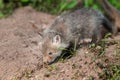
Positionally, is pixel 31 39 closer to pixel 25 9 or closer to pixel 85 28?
pixel 85 28

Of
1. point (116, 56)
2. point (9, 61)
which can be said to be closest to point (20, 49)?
point (9, 61)

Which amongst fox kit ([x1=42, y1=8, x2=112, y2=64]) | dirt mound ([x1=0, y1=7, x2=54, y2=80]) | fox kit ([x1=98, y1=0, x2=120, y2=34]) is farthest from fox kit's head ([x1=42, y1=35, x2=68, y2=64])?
fox kit ([x1=98, y1=0, x2=120, y2=34])

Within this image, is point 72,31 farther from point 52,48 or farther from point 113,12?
point 113,12

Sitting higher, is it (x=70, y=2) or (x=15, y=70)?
(x=70, y=2)

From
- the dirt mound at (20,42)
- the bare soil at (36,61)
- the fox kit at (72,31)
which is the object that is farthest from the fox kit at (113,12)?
the dirt mound at (20,42)

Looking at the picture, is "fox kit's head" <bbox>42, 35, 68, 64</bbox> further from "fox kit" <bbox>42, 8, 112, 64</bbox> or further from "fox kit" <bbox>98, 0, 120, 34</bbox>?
"fox kit" <bbox>98, 0, 120, 34</bbox>

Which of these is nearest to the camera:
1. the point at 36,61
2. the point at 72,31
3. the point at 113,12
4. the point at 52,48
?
the point at 36,61

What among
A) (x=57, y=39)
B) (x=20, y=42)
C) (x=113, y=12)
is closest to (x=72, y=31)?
(x=57, y=39)
